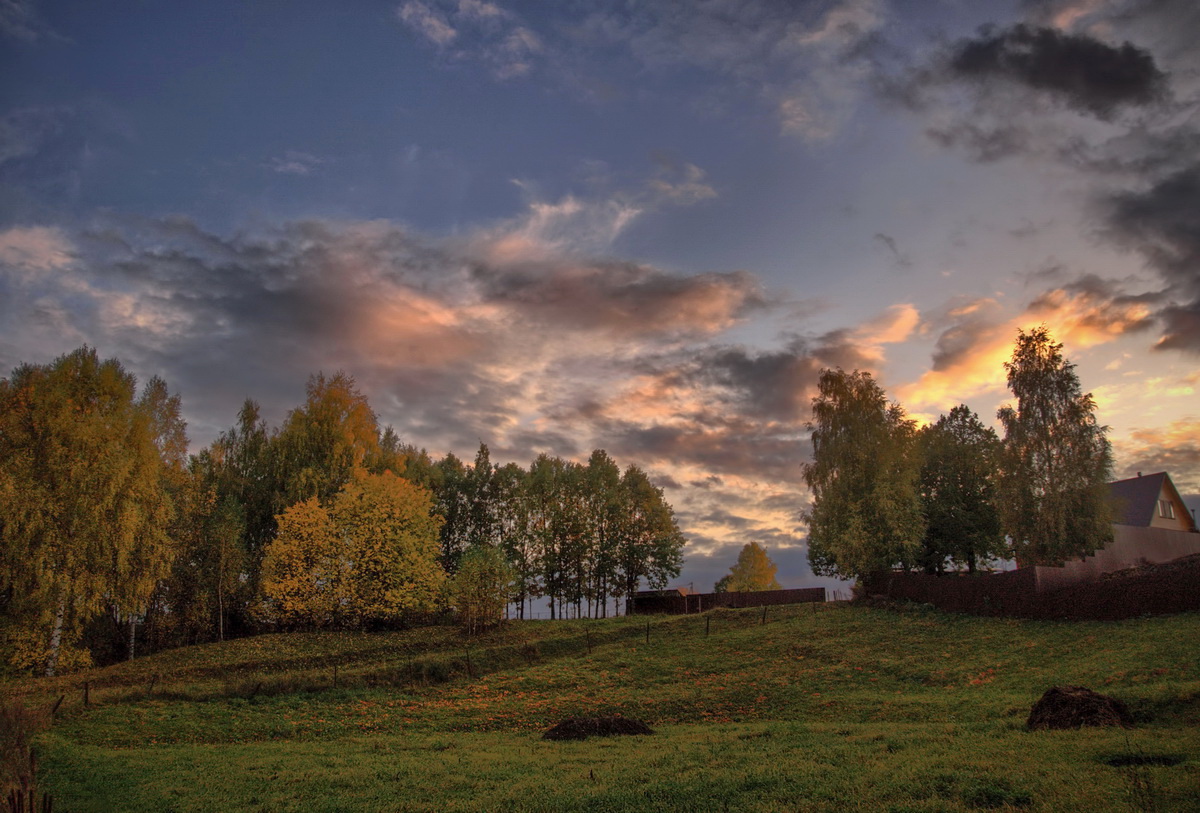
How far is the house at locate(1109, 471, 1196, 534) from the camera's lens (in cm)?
5903

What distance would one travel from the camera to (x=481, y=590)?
158ft

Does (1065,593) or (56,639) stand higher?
(1065,593)

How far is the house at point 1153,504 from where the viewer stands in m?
59.0

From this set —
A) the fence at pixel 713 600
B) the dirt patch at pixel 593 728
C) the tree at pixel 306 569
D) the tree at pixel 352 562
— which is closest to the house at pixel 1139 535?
the fence at pixel 713 600

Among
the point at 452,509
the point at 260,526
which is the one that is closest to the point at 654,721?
the point at 260,526

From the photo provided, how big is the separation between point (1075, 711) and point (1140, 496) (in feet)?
190

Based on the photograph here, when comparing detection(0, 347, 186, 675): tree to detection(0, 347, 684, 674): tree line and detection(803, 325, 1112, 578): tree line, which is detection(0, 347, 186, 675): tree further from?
detection(803, 325, 1112, 578): tree line

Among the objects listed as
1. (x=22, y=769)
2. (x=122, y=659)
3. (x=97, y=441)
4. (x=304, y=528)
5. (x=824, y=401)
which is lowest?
(x=122, y=659)

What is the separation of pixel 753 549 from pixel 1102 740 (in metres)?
81.1

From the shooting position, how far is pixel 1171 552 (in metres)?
54.9

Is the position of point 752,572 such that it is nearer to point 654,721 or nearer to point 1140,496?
point 1140,496

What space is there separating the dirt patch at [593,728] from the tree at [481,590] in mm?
26889

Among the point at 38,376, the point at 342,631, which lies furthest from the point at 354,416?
the point at 38,376

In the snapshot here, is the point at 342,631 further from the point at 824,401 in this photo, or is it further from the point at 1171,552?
the point at 1171,552
